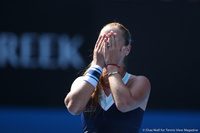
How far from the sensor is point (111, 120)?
87.3 inches

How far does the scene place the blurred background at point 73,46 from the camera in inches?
291

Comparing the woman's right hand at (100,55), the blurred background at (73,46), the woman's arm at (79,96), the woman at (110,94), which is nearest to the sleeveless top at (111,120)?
the woman at (110,94)

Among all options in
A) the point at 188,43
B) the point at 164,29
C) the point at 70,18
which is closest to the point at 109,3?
the point at 70,18

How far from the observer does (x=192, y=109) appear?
7.63m

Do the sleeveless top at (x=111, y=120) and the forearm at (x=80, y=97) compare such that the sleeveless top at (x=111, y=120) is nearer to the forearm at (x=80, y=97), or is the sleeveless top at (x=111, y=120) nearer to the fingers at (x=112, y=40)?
the forearm at (x=80, y=97)

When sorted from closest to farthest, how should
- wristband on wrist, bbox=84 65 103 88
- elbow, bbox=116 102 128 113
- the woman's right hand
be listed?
1. elbow, bbox=116 102 128 113
2. wristband on wrist, bbox=84 65 103 88
3. the woman's right hand

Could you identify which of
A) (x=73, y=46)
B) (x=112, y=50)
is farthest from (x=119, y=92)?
(x=73, y=46)

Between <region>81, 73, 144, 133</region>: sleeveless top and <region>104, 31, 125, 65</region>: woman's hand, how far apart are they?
28 cm

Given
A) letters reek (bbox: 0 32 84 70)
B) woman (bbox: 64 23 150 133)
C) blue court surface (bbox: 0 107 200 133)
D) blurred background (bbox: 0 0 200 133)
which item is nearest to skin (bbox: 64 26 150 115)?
woman (bbox: 64 23 150 133)

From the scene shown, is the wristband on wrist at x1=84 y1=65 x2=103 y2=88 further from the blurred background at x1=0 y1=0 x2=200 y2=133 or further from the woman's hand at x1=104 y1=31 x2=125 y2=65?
the blurred background at x1=0 y1=0 x2=200 y2=133

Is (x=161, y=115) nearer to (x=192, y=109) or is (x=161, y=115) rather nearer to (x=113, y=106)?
(x=192, y=109)

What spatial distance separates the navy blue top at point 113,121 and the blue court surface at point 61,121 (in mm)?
2747

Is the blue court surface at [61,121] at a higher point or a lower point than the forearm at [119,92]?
lower

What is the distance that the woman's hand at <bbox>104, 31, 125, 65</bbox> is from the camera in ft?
7.82
